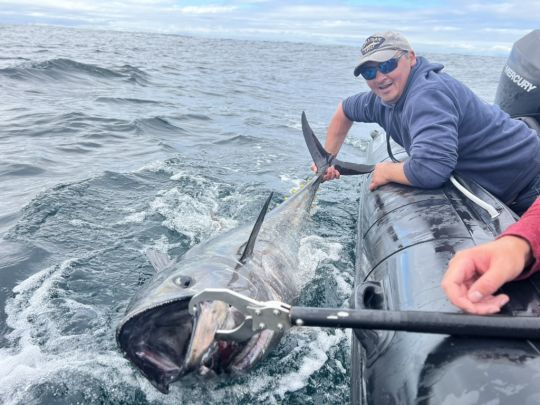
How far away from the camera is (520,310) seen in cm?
184

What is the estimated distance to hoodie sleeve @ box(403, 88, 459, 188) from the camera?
3102 mm

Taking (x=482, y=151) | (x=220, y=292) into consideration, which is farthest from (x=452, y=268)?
(x=482, y=151)

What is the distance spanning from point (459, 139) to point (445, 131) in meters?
0.33

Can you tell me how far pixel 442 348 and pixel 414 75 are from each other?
2.29 meters

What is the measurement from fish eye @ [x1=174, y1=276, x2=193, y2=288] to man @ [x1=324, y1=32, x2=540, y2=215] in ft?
5.77

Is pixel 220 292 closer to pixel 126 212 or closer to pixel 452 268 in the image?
pixel 452 268

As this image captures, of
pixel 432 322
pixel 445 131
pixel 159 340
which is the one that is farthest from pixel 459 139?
pixel 159 340

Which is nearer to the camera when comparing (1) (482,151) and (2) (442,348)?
(2) (442,348)

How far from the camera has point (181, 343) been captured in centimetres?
231

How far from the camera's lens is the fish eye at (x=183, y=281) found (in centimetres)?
239

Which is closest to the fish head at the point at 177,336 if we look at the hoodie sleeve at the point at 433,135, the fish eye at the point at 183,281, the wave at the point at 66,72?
the fish eye at the point at 183,281

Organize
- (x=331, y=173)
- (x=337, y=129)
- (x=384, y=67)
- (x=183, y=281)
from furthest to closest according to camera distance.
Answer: (x=337, y=129) → (x=331, y=173) → (x=384, y=67) → (x=183, y=281)

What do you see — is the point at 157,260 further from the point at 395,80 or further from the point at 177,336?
the point at 395,80

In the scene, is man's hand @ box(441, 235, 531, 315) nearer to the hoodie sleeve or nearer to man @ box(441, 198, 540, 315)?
man @ box(441, 198, 540, 315)
